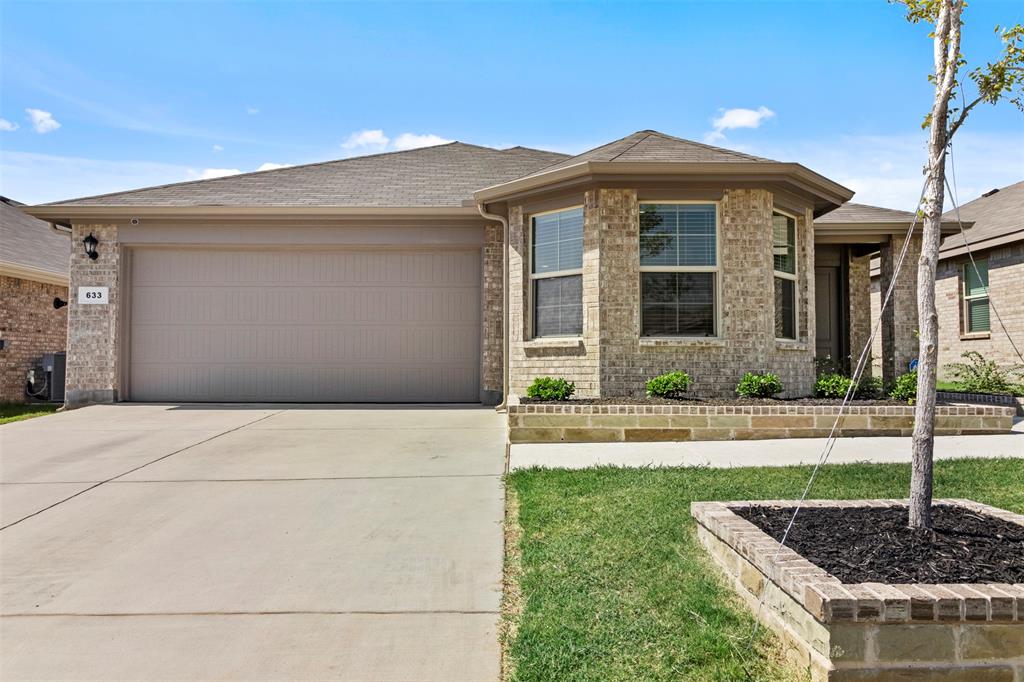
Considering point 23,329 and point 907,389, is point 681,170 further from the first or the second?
point 23,329

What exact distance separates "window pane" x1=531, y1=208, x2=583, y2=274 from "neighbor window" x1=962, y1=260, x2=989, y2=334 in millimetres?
10584

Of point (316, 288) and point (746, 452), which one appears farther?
point (316, 288)

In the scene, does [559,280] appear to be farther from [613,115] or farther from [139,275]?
[139,275]

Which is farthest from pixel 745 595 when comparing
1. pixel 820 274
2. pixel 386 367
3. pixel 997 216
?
pixel 997 216

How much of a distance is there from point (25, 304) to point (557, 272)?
1134 centimetres

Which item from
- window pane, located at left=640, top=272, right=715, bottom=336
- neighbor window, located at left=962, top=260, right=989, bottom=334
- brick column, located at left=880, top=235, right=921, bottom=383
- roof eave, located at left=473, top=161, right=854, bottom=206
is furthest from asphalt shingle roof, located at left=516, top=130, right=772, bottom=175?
neighbor window, located at left=962, top=260, right=989, bottom=334

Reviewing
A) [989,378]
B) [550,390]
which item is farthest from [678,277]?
[989,378]

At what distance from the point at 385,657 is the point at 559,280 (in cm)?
693

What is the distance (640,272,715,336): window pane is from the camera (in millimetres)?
8758

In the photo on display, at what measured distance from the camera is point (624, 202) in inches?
344

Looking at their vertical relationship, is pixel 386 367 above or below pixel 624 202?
below

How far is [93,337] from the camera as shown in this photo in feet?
36.9

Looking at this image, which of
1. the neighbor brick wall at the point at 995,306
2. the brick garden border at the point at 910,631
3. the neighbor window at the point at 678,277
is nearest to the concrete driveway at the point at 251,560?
the brick garden border at the point at 910,631

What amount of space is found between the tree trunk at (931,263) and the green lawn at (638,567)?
44.0 inches
